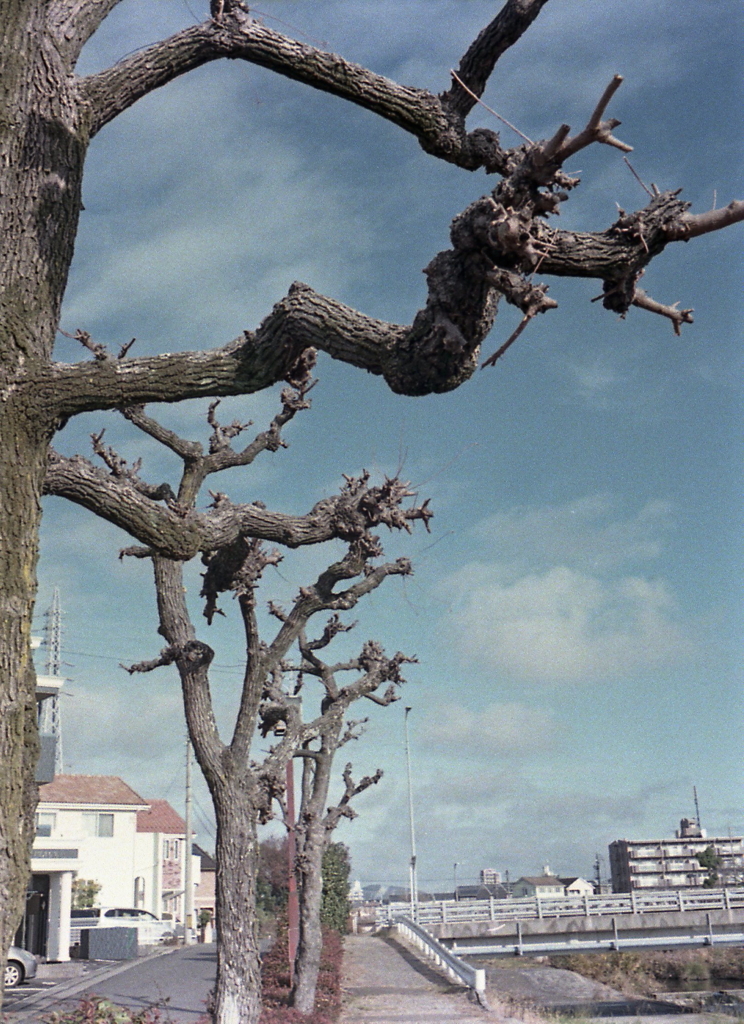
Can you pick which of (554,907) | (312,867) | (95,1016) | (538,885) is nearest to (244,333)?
(95,1016)

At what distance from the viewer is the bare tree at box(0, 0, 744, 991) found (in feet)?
14.2

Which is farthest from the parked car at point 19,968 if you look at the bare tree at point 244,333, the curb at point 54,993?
the bare tree at point 244,333

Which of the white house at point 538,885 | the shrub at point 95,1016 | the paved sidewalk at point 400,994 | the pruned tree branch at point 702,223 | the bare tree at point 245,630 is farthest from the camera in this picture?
the white house at point 538,885

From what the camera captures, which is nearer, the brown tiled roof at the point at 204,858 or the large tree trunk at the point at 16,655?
the large tree trunk at the point at 16,655

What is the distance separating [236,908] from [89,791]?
37882mm

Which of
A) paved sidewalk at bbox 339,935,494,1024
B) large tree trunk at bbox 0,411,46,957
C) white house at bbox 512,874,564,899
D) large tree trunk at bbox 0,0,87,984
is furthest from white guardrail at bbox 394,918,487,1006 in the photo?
white house at bbox 512,874,564,899

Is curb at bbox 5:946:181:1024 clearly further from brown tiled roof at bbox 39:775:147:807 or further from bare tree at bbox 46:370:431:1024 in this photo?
brown tiled roof at bbox 39:775:147:807

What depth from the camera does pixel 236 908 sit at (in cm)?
1270

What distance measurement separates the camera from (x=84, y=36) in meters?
5.71

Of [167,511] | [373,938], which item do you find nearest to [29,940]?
[373,938]

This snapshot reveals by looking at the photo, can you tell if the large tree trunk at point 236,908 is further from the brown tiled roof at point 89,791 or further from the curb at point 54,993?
the brown tiled roof at point 89,791

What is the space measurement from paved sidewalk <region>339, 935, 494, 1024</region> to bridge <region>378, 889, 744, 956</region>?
10628 mm

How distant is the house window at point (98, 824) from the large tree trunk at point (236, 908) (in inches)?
1446

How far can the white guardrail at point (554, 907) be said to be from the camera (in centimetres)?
4319
